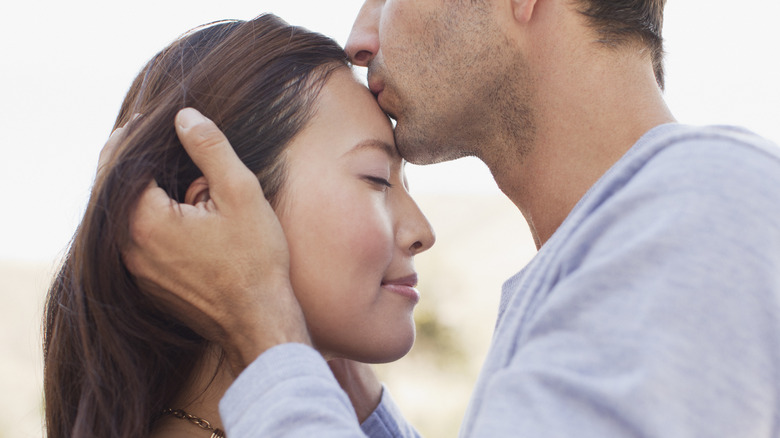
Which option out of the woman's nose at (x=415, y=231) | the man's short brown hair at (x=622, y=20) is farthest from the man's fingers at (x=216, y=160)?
the man's short brown hair at (x=622, y=20)

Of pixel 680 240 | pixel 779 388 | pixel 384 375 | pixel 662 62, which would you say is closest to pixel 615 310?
pixel 680 240

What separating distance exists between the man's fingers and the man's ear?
37.1 inches

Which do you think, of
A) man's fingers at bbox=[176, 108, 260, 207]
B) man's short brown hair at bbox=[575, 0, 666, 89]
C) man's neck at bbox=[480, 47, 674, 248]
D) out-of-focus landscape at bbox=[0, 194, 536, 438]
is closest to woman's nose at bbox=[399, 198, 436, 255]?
man's neck at bbox=[480, 47, 674, 248]

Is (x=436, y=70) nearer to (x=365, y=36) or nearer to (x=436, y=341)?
(x=365, y=36)

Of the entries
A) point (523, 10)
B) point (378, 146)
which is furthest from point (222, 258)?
point (523, 10)

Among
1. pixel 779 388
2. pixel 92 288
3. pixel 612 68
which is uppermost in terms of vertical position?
pixel 612 68

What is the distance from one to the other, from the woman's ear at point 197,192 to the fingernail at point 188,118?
0.49 feet

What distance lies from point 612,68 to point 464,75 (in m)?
0.43

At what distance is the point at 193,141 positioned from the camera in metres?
1.65

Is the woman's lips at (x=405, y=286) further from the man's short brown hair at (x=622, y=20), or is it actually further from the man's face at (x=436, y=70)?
the man's short brown hair at (x=622, y=20)

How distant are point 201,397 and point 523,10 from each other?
140cm

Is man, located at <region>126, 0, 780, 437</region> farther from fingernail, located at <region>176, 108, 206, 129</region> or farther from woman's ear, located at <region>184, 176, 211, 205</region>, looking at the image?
woman's ear, located at <region>184, 176, 211, 205</region>

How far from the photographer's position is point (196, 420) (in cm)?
182

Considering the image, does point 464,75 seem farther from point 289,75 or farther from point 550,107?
point 289,75
